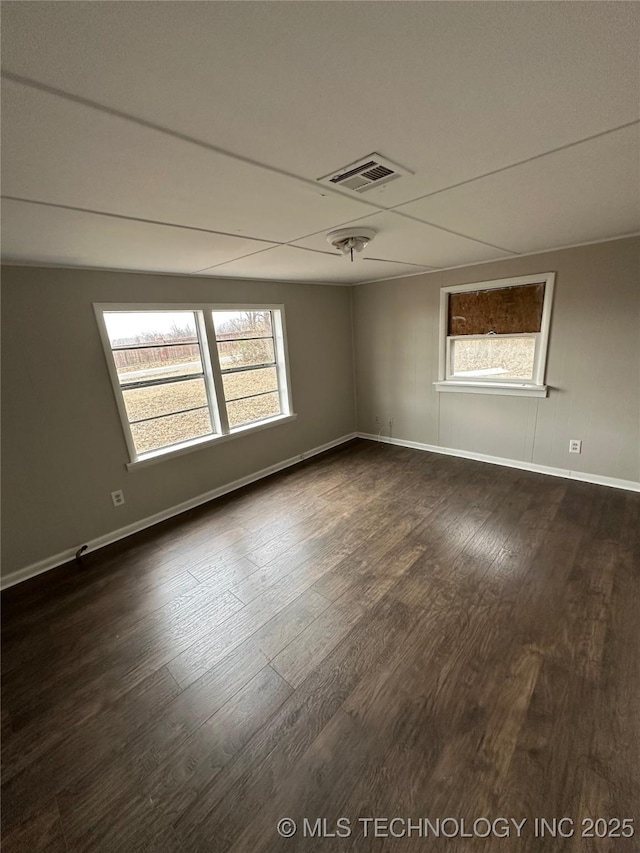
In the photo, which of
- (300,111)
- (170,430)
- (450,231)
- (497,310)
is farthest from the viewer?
(497,310)

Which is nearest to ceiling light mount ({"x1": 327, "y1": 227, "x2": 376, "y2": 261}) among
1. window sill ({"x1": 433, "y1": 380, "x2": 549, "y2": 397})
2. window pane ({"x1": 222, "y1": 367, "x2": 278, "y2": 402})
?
window pane ({"x1": 222, "y1": 367, "x2": 278, "y2": 402})

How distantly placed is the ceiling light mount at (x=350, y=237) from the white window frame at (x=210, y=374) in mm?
1701

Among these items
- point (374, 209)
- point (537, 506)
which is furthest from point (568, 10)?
point (537, 506)

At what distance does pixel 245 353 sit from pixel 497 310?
284cm

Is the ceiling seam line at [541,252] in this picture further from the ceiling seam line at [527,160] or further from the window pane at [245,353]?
the ceiling seam line at [527,160]

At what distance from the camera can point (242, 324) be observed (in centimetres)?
382

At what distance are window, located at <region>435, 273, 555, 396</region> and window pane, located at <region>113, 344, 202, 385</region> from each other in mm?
2901

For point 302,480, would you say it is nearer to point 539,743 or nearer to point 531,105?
point 539,743

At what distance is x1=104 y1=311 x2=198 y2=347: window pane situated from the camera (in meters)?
2.92

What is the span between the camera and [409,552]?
2.60 meters

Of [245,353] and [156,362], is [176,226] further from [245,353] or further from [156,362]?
[245,353]

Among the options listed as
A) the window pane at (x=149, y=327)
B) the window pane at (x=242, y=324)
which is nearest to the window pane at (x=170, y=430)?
the window pane at (x=149, y=327)

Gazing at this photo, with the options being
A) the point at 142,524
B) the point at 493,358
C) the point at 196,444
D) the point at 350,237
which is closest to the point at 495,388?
the point at 493,358

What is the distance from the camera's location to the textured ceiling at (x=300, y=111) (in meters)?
0.68
